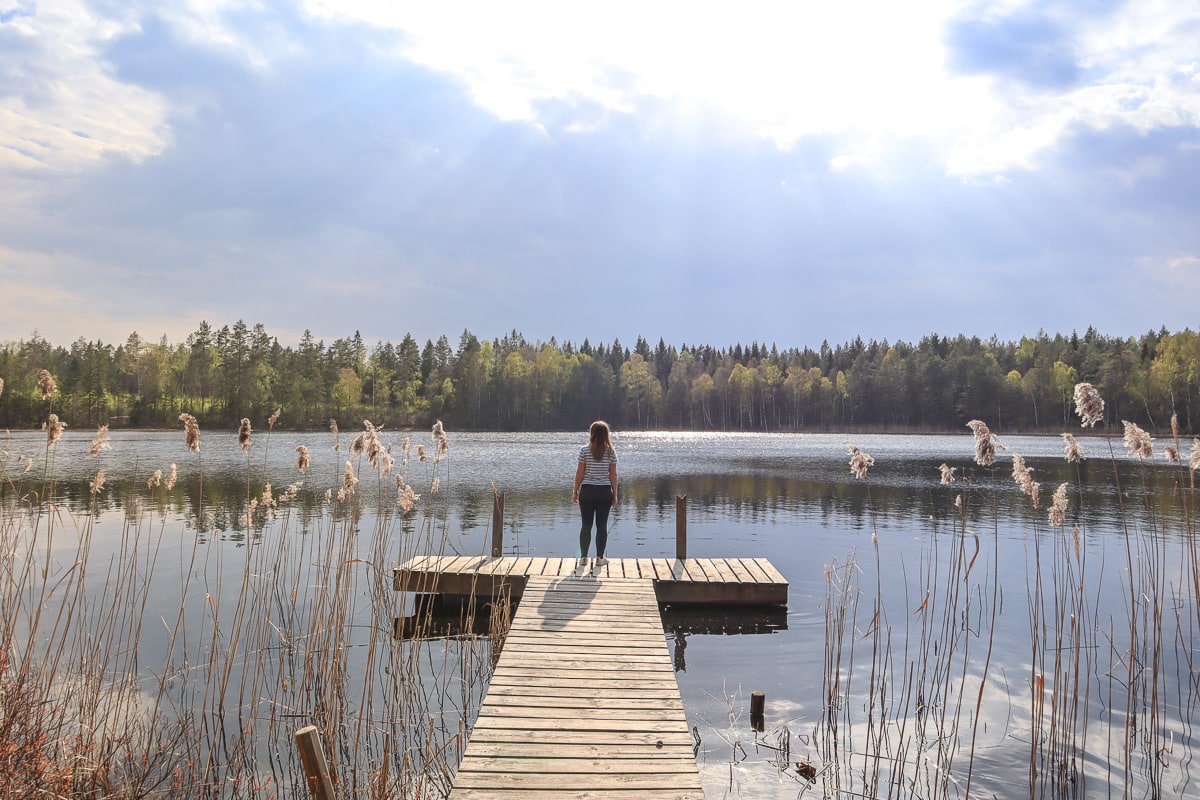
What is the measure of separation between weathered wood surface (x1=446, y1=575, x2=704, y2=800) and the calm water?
1044mm

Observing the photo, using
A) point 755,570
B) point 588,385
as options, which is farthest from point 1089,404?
point 588,385

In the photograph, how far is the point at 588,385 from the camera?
340 ft

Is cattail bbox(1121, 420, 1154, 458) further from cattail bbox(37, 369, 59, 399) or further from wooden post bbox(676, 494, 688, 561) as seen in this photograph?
cattail bbox(37, 369, 59, 399)

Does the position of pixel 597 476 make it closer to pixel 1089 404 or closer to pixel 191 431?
pixel 191 431

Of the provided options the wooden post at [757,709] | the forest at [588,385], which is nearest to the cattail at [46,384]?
the wooden post at [757,709]

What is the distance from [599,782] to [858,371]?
343 ft

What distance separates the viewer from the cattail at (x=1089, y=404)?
489 centimetres

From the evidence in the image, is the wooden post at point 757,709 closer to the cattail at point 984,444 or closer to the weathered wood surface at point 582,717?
the weathered wood surface at point 582,717

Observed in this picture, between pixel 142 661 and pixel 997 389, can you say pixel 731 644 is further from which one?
pixel 997 389

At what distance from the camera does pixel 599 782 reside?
4301 mm

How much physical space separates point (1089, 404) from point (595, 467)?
5.85 metres

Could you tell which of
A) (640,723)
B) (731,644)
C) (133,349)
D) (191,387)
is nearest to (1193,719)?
(731,644)

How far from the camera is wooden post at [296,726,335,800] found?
2.98 metres

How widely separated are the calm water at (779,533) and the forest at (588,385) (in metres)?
27.4
